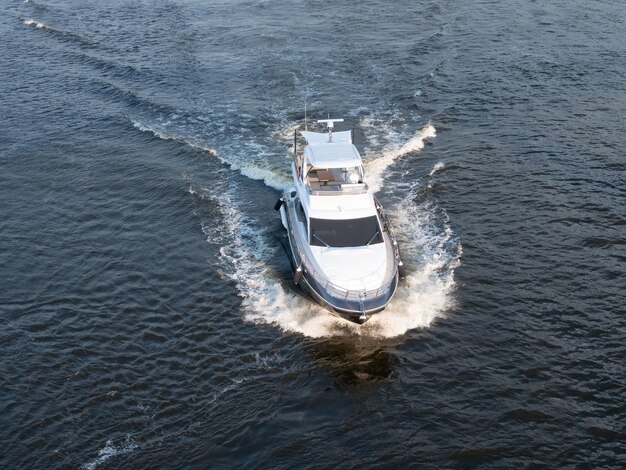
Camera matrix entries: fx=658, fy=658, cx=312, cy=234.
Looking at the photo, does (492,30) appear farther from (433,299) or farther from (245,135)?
(433,299)

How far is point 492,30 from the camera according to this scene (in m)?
64.5

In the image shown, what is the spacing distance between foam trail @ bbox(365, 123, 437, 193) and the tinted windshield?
30.6 ft

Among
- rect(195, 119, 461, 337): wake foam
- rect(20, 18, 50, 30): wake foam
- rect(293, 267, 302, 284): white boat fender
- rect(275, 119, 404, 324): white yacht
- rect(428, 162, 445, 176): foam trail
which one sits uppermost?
rect(20, 18, 50, 30): wake foam

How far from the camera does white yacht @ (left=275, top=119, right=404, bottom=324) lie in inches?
1197

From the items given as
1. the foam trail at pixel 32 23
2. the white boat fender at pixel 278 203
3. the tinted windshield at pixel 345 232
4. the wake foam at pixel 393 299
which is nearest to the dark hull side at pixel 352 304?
the wake foam at pixel 393 299

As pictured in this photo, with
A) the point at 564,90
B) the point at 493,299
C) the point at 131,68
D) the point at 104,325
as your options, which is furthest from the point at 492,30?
the point at 104,325

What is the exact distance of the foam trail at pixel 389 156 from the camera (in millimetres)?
43594

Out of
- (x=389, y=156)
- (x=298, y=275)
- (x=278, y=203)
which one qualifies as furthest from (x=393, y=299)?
(x=389, y=156)

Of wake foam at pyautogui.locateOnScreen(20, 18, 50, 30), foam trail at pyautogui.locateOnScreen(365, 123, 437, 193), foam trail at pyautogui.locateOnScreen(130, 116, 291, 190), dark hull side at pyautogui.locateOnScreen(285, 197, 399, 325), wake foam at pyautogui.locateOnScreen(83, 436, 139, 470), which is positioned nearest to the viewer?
wake foam at pyautogui.locateOnScreen(83, 436, 139, 470)

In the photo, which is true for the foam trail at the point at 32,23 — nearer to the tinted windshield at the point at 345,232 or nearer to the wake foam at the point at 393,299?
the wake foam at the point at 393,299

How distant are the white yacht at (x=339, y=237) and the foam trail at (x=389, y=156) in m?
5.52

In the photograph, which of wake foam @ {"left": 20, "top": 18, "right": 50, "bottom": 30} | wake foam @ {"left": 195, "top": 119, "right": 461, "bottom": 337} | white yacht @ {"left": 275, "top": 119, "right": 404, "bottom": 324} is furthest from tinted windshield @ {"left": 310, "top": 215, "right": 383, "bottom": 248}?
wake foam @ {"left": 20, "top": 18, "right": 50, "bottom": 30}

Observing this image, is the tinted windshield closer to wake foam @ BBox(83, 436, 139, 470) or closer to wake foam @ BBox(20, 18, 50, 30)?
wake foam @ BBox(83, 436, 139, 470)

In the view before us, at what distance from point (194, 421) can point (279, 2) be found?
5962 cm
